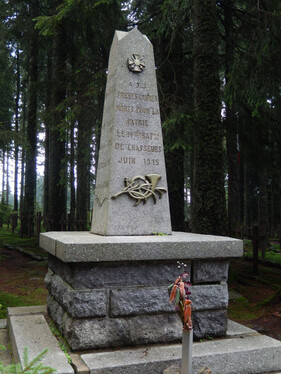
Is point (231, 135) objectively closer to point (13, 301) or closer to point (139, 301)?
point (13, 301)

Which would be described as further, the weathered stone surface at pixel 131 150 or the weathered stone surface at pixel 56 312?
the weathered stone surface at pixel 131 150

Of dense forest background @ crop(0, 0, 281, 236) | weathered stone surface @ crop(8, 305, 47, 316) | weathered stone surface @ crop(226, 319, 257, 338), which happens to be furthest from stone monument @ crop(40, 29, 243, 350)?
dense forest background @ crop(0, 0, 281, 236)

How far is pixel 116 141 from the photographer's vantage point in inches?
184

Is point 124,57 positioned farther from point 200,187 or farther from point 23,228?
point 23,228

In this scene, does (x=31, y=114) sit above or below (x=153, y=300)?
above

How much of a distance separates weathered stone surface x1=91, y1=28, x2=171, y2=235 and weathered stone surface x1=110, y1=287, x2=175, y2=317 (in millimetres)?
897

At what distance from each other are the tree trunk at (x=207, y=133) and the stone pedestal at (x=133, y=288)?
343cm

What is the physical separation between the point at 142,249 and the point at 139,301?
0.52 meters

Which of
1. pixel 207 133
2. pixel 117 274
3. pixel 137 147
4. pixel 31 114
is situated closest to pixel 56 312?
pixel 117 274

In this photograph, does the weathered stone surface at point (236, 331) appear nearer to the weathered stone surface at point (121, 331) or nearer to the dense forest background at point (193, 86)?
the weathered stone surface at point (121, 331)

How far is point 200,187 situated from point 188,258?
384 cm

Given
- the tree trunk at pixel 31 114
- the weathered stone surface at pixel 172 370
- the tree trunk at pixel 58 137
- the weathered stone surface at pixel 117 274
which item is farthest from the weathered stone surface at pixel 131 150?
the tree trunk at pixel 31 114

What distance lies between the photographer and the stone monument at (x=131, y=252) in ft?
12.0

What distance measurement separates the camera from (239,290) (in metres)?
7.95
